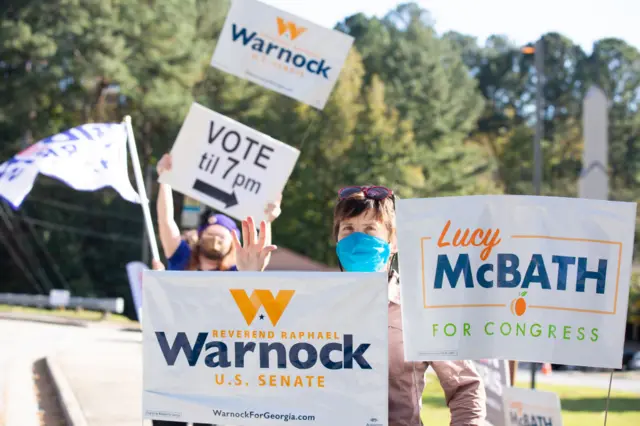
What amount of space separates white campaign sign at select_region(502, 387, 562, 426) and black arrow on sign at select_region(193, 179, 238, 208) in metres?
2.49

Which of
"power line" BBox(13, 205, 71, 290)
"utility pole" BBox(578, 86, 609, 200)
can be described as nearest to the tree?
"power line" BBox(13, 205, 71, 290)

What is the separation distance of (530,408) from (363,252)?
12.5 ft

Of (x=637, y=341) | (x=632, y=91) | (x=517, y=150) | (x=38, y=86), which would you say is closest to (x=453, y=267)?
(x=38, y=86)

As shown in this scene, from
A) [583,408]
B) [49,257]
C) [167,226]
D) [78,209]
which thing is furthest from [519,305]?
[78,209]

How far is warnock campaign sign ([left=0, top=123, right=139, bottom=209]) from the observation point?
721 cm

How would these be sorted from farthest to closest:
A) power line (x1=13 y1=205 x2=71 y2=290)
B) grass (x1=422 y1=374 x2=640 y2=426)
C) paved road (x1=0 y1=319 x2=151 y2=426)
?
power line (x1=13 y1=205 x2=71 y2=290) → grass (x1=422 y1=374 x2=640 y2=426) → paved road (x1=0 y1=319 x2=151 y2=426)

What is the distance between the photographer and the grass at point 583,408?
1062 centimetres

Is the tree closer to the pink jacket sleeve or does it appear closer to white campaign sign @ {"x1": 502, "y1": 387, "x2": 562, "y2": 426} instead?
white campaign sign @ {"x1": 502, "y1": 387, "x2": 562, "y2": 426}

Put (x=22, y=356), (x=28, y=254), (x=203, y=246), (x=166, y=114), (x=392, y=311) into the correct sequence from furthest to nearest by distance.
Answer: (x=28, y=254), (x=166, y=114), (x=22, y=356), (x=203, y=246), (x=392, y=311)

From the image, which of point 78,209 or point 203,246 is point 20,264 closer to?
point 78,209

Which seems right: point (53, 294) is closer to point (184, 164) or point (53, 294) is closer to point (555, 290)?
point (184, 164)

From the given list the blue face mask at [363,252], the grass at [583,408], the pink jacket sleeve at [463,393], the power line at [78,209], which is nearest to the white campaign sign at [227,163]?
the grass at [583,408]

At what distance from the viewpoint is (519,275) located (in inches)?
156

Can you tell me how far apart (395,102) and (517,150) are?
875 inches
